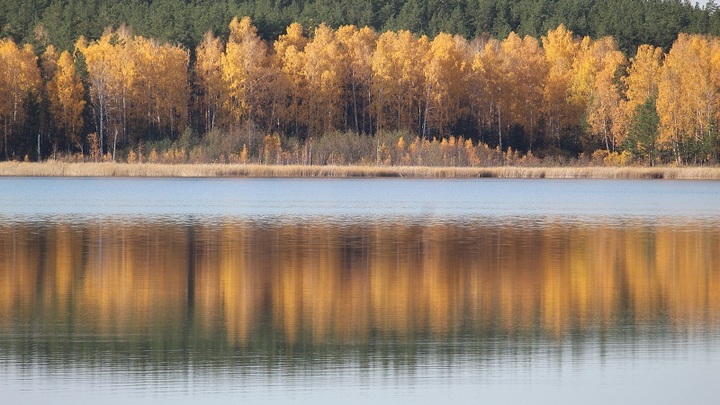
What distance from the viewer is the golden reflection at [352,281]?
13.2 metres

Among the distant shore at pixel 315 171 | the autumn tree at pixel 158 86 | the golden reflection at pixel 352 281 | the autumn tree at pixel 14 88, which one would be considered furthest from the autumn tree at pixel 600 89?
the golden reflection at pixel 352 281

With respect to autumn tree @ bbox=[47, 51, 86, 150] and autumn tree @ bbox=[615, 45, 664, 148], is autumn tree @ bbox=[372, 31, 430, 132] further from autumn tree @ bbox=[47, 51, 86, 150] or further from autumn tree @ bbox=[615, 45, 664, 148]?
autumn tree @ bbox=[47, 51, 86, 150]

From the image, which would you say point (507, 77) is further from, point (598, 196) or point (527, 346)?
point (527, 346)

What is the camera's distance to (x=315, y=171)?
61531 millimetres

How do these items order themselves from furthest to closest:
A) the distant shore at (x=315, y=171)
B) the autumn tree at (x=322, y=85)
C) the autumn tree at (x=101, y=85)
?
the autumn tree at (x=322, y=85) → the autumn tree at (x=101, y=85) → the distant shore at (x=315, y=171)

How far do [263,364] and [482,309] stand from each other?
413cm

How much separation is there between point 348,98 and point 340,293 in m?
62.2

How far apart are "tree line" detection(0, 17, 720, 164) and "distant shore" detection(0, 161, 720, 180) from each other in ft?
12.7

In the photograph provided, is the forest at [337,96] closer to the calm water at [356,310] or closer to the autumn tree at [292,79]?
the autumn tree at [292,79]

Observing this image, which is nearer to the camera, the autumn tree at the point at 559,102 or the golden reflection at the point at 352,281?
the golden reflection at the point at 352,281

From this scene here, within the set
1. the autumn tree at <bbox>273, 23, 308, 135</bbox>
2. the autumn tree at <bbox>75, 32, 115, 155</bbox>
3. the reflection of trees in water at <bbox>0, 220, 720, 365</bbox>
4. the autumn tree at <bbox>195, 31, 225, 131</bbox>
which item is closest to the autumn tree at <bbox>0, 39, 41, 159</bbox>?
the autumn tree at <bbox>75, 32, 115, 155</bbox>

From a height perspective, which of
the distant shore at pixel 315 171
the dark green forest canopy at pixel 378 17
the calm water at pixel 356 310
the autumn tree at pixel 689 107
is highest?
the dark green forest canopy at pixel 378 17

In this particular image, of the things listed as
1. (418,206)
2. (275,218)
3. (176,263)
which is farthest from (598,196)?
(176,263)

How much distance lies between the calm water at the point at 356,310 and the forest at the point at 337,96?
37.3 metres
